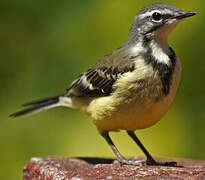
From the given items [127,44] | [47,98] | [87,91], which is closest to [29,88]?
[47,98]

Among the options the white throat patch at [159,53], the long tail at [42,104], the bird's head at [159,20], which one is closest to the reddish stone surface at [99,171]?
the long tail at [42,104]

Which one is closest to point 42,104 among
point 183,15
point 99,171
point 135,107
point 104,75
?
point 104,75

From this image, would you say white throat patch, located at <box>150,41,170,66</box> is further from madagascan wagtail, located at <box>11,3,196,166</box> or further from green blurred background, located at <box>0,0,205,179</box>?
green blurred background, located at <box>0,0,205,179</box>

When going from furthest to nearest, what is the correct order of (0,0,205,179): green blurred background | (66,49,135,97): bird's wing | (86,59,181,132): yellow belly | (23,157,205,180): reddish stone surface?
(0,0,205,179): green blurred background, (66,49,135,97): bird's wing, (86,59,181,132): yellow belly, (23,157,205,180): reddish stone surface

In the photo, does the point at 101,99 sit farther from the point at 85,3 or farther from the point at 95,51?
the point at 85,3

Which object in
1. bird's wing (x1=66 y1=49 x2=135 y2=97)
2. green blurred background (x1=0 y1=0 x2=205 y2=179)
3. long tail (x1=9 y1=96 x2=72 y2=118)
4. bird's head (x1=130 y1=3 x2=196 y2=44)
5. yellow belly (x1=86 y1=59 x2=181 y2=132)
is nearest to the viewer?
yellow belly (x1=86 y1=59 x2=181 y2=132)

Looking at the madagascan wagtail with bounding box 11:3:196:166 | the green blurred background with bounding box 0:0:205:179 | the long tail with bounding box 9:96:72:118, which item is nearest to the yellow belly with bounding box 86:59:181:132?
the madagascan wagtail with bounding box 11:3:196:166

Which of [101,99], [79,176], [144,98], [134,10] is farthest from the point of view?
[134,10]
